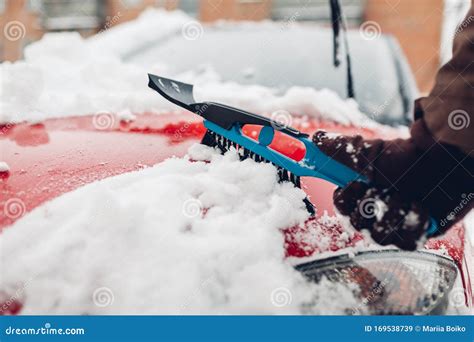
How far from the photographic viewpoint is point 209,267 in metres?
0.89

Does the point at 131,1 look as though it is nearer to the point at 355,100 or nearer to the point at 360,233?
the point at 355,100

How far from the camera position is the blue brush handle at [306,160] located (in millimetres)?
1029

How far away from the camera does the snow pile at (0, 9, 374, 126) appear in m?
1.48

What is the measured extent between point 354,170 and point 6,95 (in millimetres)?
1040
